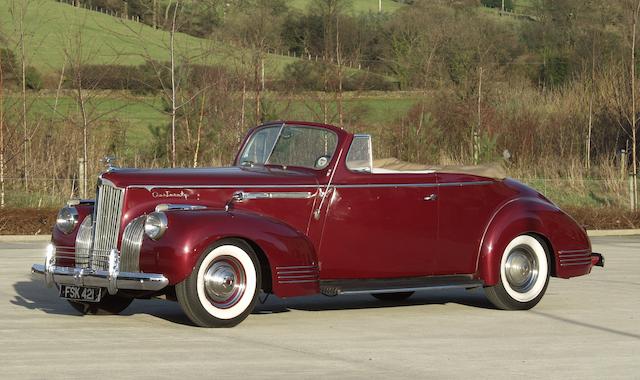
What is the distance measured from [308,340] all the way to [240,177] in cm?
182

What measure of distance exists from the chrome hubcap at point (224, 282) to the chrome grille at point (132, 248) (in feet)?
1.99

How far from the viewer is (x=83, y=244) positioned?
1081 centimetres

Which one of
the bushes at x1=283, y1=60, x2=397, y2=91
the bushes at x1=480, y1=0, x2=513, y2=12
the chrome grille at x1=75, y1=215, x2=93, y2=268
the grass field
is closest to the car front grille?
the chrome grille at x1=75, y1=215, x2=93, y2=268

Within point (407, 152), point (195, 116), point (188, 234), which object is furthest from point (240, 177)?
point (407, 152)

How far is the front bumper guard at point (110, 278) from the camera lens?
995 centimetres

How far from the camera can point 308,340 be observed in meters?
9.75

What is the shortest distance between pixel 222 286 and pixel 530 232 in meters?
3.38

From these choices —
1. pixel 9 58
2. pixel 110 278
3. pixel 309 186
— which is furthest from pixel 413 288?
pixel 9 58

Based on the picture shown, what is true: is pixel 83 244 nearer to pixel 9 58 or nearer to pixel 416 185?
pixel 416 185

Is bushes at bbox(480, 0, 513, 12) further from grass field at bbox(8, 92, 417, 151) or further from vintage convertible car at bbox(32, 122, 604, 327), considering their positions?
vintage convertible car at bbox(32, 122, 604, 327)

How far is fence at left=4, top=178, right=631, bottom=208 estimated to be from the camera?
24.2m

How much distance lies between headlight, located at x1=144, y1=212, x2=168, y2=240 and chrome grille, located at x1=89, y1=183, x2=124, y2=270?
0.39 meters

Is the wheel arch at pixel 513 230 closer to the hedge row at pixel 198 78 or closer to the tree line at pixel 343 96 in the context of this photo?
the tree line at pixel 343 96

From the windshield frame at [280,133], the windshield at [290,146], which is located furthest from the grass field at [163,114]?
the windshield at [290,146]
